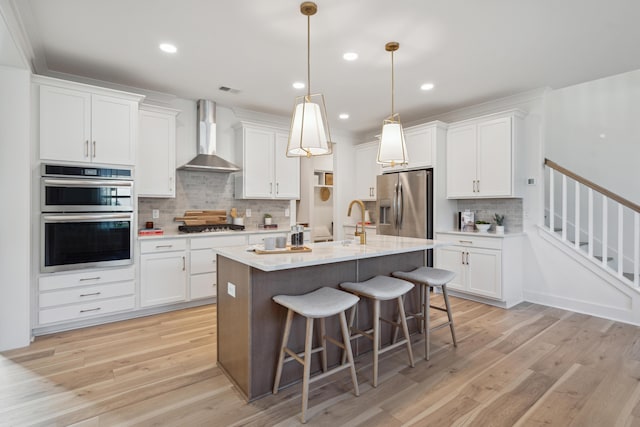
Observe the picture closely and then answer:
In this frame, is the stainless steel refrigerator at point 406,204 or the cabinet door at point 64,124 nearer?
the cabinet door at point 64,124

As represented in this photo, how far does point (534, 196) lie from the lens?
4.15 meters

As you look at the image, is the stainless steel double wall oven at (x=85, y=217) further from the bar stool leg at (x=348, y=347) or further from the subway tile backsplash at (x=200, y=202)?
the bar stool leg at (x=348, y=347)

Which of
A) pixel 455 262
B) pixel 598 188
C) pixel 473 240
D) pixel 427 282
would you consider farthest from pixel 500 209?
pixel 427 282

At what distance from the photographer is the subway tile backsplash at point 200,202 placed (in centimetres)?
418

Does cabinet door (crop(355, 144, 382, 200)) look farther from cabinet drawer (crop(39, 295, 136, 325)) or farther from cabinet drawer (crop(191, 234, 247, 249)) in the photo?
cabinet drawer (crop(39, 295, 136, 325))

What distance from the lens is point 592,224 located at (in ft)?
12.7

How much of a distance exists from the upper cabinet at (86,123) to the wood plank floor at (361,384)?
68.0 inches

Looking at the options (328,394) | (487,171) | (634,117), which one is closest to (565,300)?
(487,171)

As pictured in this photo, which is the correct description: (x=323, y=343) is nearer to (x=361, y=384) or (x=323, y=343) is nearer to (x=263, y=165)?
(x=361, y=384)

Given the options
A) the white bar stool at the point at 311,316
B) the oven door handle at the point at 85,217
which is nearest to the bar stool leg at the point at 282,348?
the white bar stool at the point at 311,316

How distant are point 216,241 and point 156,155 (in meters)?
1.23

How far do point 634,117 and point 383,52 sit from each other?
3.72 metres

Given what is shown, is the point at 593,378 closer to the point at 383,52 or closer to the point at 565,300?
the point at 565,300

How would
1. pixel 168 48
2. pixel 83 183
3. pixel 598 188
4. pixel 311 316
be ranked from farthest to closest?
pixel 598 188 → pixel 83 183 → pixel 168 48 → pixel 311 316
